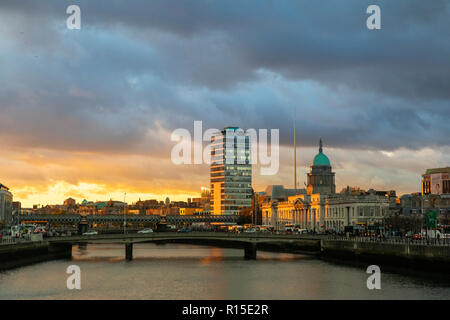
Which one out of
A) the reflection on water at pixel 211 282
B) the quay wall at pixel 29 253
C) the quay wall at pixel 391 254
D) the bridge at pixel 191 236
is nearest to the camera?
the reflection on water at pixel 211 282

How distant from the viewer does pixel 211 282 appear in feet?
246

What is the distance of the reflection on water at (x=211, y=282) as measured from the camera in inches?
2504

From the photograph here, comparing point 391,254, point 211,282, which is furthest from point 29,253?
point 391,254

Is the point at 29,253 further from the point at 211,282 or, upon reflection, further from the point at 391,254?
the point at 391,254

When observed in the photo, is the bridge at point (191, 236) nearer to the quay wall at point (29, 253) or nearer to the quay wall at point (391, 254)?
the quay wall at point (29, 253)

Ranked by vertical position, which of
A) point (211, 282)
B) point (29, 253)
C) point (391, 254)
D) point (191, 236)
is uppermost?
point (191, 236)

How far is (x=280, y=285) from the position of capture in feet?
233

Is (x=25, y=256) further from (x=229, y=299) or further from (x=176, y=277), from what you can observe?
(x=229, y=299)

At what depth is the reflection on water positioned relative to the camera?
6359 centimetres

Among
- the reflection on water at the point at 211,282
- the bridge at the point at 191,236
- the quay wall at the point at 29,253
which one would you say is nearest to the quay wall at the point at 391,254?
the reflection on water at the point at 211,282

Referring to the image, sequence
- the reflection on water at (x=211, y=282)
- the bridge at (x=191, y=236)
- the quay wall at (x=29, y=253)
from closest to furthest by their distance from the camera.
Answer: the reflection on water at (x=211, y=282)
the quay wall at (x=29, y=253)
the bridge at (x=191, y=236)

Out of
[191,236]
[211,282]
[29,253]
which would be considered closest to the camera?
[211,282]

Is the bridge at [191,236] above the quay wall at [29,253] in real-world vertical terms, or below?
above

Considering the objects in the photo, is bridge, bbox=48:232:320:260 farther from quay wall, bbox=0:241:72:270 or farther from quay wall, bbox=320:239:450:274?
quay wall, bbox=320:239:450:274
